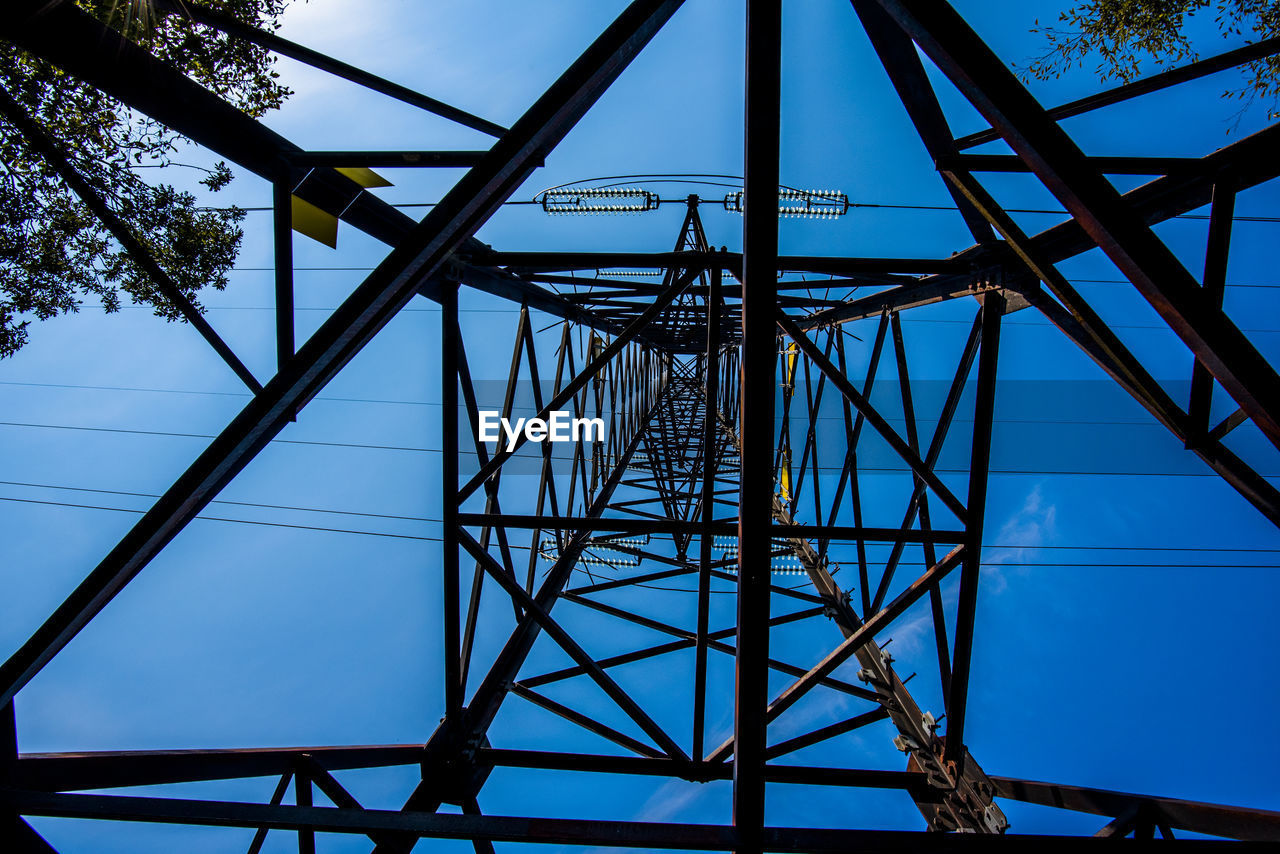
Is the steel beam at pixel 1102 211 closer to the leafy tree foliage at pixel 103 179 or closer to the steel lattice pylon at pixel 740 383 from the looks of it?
the steel lattice pylon at pixel 740 383

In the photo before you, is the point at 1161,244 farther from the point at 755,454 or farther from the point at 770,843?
the point at 770,843

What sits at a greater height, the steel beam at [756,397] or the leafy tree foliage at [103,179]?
the leafy tree foliage at [103,179]

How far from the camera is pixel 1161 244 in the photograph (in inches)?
107

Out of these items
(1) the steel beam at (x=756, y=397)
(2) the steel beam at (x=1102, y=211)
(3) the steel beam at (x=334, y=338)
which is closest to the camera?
(2) the steel beam at (x=1102, y=211)

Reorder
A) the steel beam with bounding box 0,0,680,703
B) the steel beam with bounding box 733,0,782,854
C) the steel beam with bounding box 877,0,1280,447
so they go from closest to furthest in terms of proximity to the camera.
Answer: the steel beam with bounding box 877,0,1280,447
the steel beam with bounding box 733,0,782,854
the steel beam with bounding box 0,0,680,703

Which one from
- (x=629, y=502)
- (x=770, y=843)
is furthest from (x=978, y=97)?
(x=629, y=502)

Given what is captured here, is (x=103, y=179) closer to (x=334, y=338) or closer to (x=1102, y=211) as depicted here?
(x=334, y=338)

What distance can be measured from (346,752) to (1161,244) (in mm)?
6072

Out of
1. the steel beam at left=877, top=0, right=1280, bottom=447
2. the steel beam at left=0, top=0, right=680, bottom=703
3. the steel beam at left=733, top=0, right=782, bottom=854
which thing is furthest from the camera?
the steel beam at left=0, top=0, right=680, bottom=703

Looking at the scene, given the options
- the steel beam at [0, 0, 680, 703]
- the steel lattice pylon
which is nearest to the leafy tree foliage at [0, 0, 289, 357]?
the steel lattice pylon

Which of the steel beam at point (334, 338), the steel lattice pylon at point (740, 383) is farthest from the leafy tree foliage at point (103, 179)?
the steel beam at point (334, 338)

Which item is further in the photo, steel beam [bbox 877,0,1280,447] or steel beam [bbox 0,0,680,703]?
steel beam [bbox 0,0,680,703]

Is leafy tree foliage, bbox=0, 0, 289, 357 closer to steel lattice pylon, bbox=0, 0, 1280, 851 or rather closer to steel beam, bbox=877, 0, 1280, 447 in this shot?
steel lattice pylon, bbox=0, 0, 1280, 851

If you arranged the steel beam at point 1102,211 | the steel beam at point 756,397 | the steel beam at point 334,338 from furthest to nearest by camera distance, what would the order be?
the steel beam at point 334,338 → the steel beam at point 756,397 → the steel beam at point 1102,211
